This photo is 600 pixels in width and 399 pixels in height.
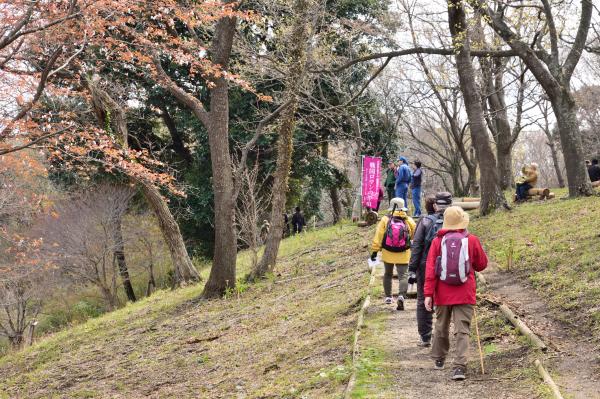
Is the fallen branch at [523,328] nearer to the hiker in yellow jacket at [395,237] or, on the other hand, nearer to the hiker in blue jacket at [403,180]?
the hiker in yellow jacket at [395,237]

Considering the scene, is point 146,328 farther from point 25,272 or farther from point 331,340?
point 25,272

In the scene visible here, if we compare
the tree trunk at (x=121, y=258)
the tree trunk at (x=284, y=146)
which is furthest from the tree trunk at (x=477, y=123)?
the tree trunk at (x=121, y=258)

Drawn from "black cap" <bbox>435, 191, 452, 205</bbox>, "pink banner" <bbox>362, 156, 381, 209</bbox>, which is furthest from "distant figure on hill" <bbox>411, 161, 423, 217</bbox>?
"black cap" <bbox>435, 191, 452, 205</bbox>

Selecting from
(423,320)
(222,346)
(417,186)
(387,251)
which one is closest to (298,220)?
(417,186)

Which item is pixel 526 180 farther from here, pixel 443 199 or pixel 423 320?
pixel 423 320

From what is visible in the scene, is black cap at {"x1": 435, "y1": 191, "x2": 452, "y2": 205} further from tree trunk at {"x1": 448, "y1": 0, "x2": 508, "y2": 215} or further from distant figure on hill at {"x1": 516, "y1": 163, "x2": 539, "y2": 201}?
distant figure on hill at {"x1": 516, "y1": 163, "x2": 539, "y2": 201}

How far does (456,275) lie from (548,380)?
3.92 ft

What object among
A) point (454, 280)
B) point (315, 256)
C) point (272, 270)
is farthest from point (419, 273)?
point (315, 256)

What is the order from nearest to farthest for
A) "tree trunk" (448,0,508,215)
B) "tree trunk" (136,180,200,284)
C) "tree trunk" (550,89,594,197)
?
1. "tree trunk" (550,89,594,197)
2. "tree trunk" (448,0,508,215)
3. "tree trunk" (136,180,200,284)

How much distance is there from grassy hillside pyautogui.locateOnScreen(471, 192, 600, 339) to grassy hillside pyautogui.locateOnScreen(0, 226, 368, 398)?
262cm

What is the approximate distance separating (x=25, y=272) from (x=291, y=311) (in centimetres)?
1481

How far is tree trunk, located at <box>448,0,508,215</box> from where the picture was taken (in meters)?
15.2

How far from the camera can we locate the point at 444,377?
5891 millimetres

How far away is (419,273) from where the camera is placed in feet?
23.3
